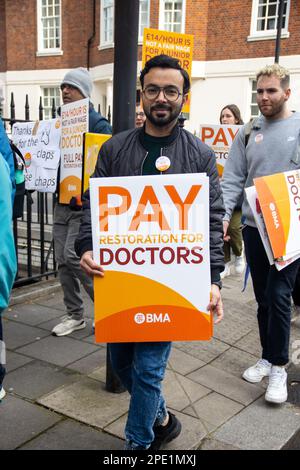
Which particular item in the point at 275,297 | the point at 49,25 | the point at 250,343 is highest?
the point at 49,25

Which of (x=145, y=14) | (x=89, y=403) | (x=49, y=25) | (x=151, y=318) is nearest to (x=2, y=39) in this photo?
(x=49, y=25)

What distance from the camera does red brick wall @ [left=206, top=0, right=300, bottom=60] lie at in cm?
1845

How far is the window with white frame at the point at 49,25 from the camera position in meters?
23.5

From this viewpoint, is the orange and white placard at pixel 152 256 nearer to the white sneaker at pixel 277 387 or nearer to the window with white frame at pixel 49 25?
the white sneaker at pixel 277 387

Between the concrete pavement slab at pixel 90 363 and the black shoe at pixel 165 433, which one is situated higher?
the black shoe at pixel 165 433

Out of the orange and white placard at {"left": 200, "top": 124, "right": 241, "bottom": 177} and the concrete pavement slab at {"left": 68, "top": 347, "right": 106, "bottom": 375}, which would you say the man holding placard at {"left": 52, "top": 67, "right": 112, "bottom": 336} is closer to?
the concrete pavement slab at {"left": 68, "top": 347, "right": 106, "bottom": 375}

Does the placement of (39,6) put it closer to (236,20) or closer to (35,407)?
(236,20)

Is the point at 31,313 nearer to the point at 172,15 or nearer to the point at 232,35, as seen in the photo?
the point at 232,35

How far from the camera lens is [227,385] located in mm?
3371

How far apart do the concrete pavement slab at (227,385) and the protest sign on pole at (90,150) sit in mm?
1634

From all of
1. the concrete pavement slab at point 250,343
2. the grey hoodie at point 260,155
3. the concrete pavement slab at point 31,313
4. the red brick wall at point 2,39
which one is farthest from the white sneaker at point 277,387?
the red brick wall at point 2,39

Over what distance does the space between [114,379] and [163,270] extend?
118cm

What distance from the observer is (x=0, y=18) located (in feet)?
84.5

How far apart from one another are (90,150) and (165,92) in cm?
136
